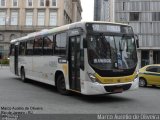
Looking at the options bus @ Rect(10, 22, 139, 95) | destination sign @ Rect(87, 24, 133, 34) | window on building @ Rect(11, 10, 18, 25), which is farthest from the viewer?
window on building @ Rect(11, 10, 18, 25)

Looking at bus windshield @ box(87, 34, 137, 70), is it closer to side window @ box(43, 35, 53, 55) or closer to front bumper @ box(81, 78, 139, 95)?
front bumper @ box(81, 78, 139, 95)

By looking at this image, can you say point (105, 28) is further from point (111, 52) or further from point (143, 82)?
point (143, 82)

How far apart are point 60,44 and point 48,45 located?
5.00 ft

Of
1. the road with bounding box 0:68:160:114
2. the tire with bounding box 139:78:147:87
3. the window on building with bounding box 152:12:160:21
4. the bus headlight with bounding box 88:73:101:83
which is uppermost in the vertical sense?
the window on building with bounding box 152:12:160:21

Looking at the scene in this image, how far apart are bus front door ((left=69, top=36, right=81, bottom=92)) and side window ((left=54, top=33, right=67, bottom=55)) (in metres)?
0.55

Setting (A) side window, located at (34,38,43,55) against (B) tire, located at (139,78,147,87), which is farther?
(B) tire, located at (139,78,147,87)

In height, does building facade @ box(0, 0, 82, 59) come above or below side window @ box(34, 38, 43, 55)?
above

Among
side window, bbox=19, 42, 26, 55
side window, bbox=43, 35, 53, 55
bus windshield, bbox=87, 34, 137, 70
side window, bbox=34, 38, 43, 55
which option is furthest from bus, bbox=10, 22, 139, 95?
side window, bbox=19, 42, 26, 55

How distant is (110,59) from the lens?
12461 millimetres

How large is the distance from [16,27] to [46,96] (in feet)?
245

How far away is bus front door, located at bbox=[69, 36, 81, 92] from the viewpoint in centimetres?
1294

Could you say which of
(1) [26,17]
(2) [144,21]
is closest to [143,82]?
(2) [144,21]

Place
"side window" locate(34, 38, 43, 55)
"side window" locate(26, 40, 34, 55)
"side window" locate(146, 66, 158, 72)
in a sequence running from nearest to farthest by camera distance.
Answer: "side window" locate(34, 38, 43, 55), "side window" locate(26, 40, 34, 55), "side window" locate(146, 66, 158, 72)

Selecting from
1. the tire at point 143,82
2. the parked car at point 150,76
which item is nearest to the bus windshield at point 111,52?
the parked car at point 150,76
